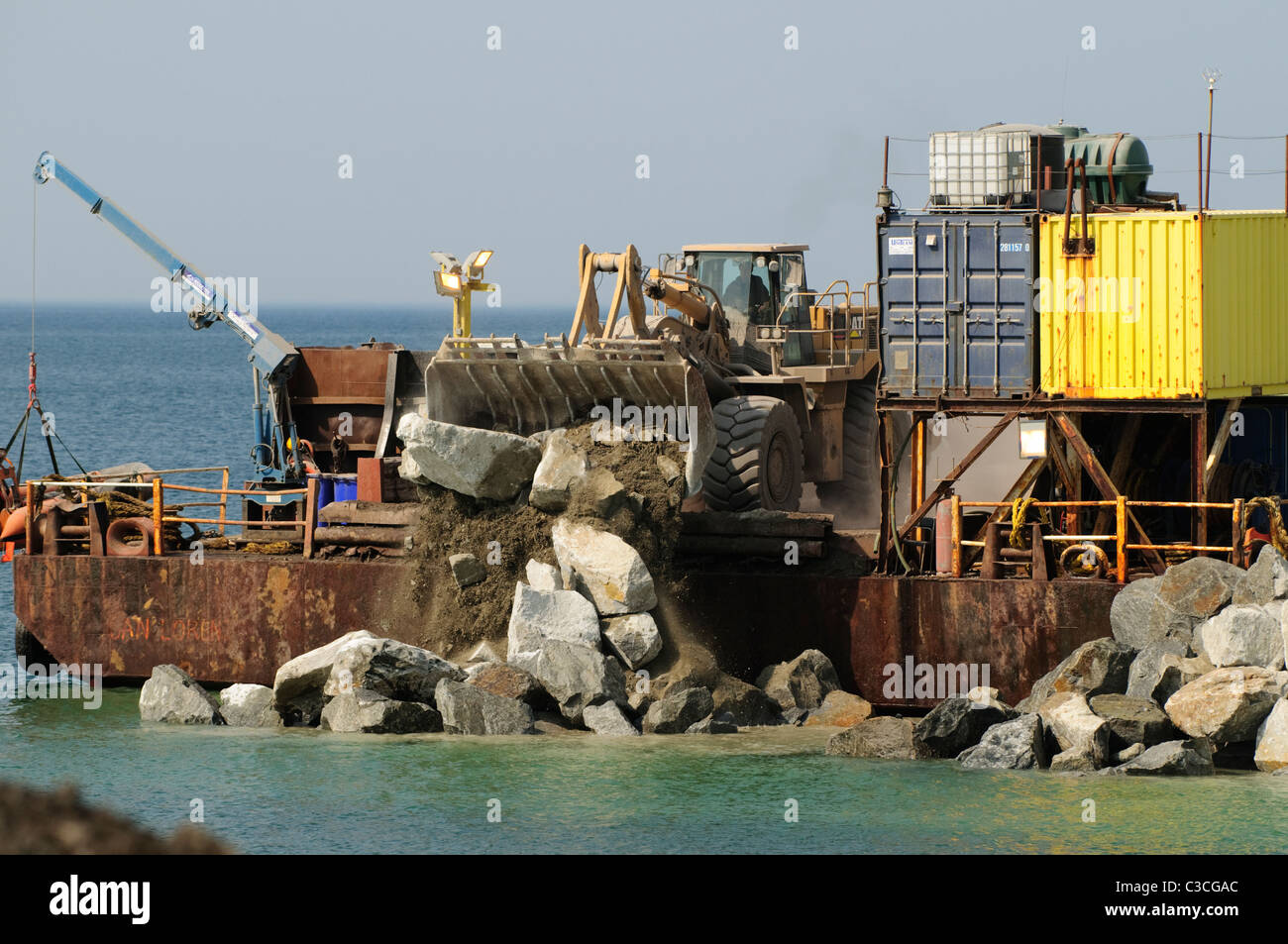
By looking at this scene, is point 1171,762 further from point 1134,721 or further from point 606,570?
point 606,570

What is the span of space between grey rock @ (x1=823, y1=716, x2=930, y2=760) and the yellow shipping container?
4.29 m

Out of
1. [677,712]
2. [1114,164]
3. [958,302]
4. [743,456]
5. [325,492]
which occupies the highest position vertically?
[1114,164]

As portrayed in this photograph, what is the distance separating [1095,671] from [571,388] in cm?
641

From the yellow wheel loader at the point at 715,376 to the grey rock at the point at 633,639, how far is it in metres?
1.67

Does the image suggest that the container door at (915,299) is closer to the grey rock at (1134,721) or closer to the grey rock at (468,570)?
the grey rock at (1134,721)

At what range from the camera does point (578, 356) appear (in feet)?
66.6

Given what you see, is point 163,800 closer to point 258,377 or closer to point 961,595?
point 961,595

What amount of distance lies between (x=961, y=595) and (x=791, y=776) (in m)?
3.39

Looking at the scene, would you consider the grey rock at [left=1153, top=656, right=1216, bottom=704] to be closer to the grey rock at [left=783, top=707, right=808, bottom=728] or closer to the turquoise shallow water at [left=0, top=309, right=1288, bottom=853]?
the turquoise shallow water at [left=0, top=309, right=1288, bottom=853]

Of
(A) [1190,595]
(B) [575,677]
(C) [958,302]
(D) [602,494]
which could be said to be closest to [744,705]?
(B) [575,677]

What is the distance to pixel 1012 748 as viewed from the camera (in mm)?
17219

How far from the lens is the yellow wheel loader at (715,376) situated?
66.7ft

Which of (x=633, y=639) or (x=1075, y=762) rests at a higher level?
(x=633, y=639)

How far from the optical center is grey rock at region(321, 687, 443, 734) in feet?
61.3
